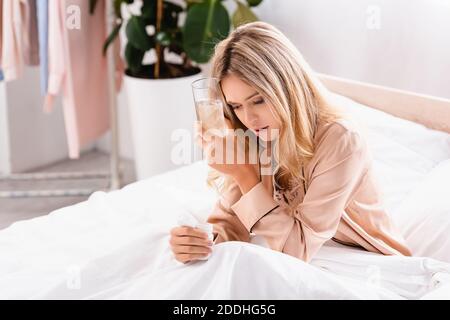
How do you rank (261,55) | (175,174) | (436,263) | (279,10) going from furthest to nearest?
(279,10)
(175,174)
(436,263)
(261,55)

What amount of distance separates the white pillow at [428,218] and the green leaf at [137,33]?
1267 mm

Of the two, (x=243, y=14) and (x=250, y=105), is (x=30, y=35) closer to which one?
(x=243, y=14)

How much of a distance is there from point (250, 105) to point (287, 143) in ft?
0.36

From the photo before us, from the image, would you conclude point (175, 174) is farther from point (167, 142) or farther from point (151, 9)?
point (151, 9)

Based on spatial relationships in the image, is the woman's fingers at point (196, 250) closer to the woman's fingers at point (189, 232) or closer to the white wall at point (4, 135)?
the woman's fingers at point (189, 232)

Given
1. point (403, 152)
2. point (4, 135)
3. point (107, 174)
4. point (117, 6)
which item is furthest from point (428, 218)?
point (4, 135)

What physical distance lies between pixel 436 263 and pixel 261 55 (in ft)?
1.96

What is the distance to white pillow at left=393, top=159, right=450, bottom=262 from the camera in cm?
167

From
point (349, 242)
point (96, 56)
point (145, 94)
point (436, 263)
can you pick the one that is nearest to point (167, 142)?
point (145, 94)

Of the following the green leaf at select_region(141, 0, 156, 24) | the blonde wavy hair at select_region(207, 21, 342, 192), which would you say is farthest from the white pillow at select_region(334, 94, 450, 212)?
the green leaf at select_region(141, 0, 156, 24)

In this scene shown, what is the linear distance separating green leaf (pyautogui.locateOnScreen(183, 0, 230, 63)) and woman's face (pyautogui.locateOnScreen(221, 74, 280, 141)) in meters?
1.12
